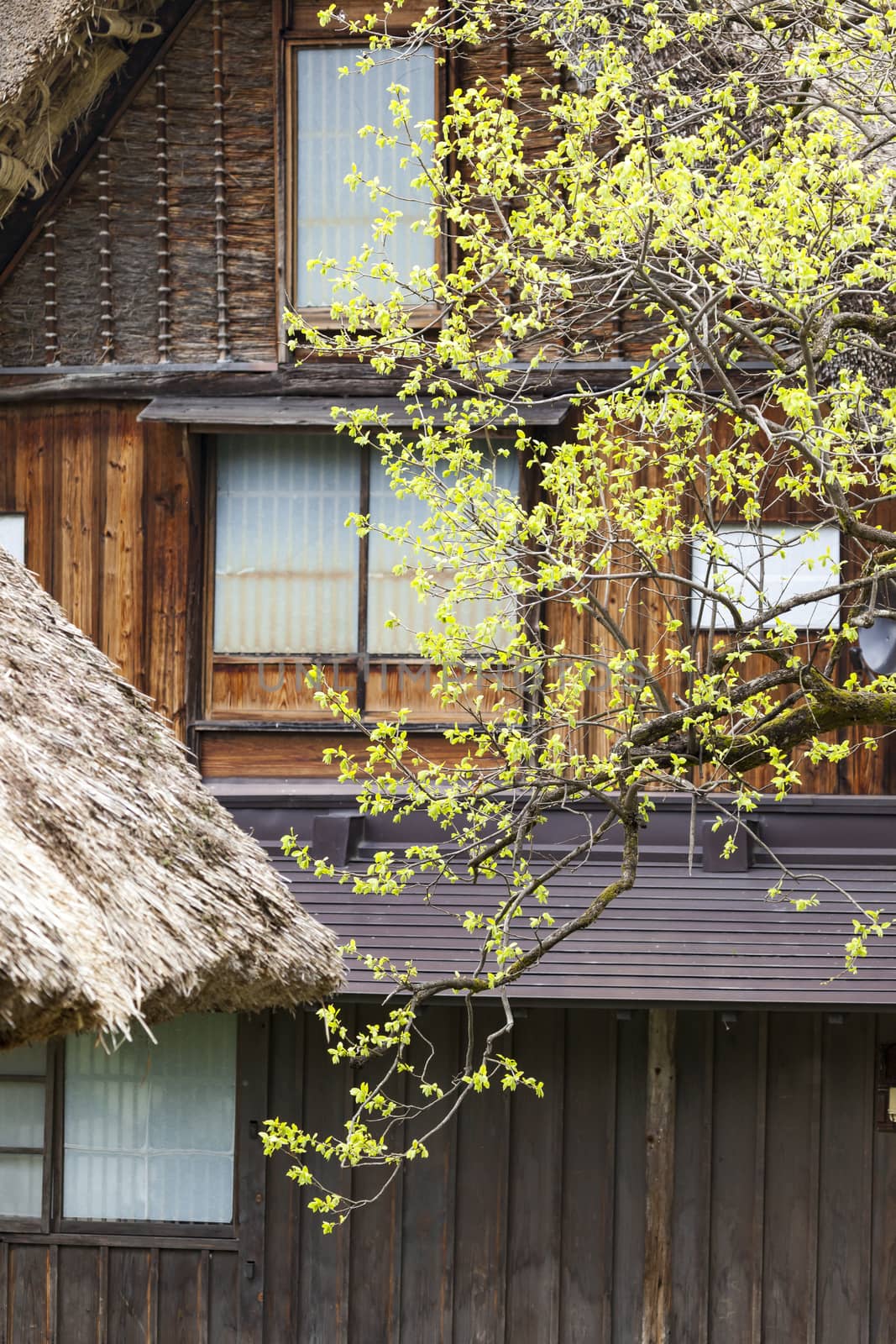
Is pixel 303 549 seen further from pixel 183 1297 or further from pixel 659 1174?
pixel 183 1297

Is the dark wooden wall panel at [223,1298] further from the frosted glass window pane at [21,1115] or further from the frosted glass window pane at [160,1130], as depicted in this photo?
the frosted glass window pane at [21,1115]

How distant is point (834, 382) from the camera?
357 inches

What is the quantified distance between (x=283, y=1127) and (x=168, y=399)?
5.27 metres

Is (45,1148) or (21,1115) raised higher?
(21,1115)

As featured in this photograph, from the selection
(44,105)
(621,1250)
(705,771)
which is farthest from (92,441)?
(621,1250)

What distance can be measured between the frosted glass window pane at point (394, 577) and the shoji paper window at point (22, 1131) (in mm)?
3270

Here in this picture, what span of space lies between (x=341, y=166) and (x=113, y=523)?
2.74 m

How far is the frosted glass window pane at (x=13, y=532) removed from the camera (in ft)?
34.3

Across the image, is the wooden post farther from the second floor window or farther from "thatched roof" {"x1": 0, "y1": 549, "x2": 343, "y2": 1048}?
the second floor window

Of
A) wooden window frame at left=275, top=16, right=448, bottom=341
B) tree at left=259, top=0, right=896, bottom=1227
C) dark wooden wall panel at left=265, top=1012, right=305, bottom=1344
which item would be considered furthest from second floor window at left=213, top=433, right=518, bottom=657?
dark wooden wall panel at left=265, top=1012, right=305, bottom=1344

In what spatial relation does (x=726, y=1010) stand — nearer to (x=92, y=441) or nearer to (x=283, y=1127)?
(x=283, y=1127)

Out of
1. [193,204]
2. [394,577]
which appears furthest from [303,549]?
[193,204]

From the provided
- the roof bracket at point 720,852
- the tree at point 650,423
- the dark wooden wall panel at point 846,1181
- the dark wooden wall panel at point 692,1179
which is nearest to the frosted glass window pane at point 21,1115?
the tree at point 650,423

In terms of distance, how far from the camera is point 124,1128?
9508 millimetres
